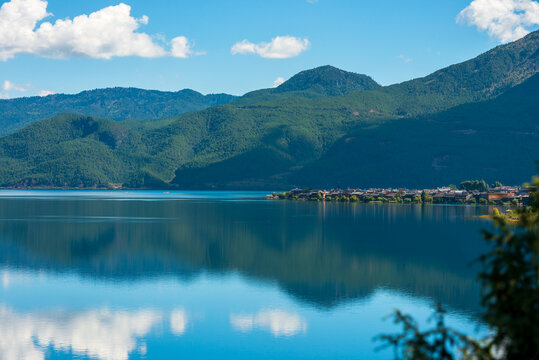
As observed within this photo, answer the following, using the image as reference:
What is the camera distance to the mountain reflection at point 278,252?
168 feet

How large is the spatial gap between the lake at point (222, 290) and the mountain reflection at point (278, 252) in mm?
202

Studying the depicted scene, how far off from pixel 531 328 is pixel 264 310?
29.4 meters

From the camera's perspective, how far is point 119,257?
65.1 meters

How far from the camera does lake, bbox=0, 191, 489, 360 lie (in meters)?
33.8

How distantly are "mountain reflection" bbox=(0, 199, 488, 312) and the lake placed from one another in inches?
8.0

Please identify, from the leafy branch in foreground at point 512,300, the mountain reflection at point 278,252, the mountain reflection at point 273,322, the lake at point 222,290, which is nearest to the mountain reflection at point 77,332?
the lake at point 222,290

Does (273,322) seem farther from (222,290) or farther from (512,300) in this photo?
(512,300)

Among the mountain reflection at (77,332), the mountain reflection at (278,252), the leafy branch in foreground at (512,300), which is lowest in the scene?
the mountain reflection at (77,332)

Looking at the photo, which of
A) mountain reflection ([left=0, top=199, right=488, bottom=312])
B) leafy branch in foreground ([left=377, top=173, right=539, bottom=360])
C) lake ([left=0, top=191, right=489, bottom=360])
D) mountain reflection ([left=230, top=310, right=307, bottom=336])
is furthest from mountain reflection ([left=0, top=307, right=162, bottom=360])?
leafy branch in foreground ([left=377, top=173, right=539, bottom=360])

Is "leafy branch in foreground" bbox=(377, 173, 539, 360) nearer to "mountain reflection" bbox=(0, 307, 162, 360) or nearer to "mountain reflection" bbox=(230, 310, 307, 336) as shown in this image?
"mountain reflection" bbox=(0, 307, 162, 360)

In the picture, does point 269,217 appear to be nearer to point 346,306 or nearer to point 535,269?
point 346,306

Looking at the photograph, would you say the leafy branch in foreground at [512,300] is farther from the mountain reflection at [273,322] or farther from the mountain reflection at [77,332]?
the mountain reflection at [273,322]

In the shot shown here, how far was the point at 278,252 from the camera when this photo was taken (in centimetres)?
6938

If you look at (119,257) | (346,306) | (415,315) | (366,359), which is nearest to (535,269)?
(366,359)
